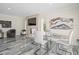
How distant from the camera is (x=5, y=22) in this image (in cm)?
182

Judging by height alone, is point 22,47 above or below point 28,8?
below

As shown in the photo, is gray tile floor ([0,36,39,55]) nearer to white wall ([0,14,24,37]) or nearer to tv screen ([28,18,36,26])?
white wall ([0,14,24,37])

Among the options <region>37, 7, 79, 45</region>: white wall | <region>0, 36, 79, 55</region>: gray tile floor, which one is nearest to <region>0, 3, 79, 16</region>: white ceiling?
<region>37, 7, 79, 45</region>: white wall

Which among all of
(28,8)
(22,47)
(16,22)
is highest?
(28,8)

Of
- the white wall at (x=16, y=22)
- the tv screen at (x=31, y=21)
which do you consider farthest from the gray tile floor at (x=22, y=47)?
the tv screen at (x=31, y=21)

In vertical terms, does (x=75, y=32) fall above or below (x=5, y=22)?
below

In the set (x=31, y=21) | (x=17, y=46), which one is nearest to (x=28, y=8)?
(x=31, y=21)

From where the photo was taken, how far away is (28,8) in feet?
5.99

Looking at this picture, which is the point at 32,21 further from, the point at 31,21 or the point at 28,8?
the point at 28,8

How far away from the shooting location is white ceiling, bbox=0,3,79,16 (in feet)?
5.89

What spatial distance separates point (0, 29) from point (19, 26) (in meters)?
0.35
